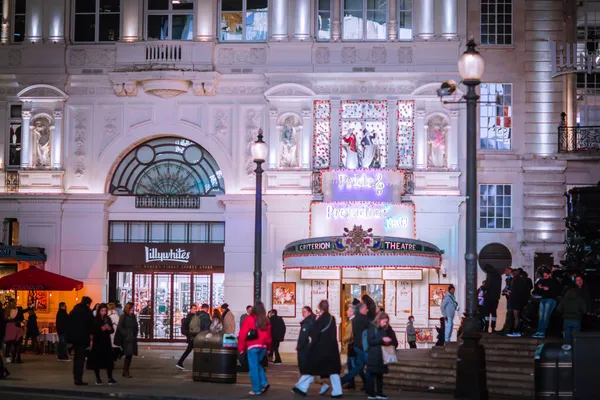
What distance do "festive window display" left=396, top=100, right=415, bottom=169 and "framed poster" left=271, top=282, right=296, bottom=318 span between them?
6073 mm

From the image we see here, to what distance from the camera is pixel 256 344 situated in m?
22.8

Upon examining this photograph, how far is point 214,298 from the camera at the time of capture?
4141 centimetres

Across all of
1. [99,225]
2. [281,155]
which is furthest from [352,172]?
[99,225]

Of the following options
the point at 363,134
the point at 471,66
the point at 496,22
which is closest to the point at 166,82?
the point at 363,134

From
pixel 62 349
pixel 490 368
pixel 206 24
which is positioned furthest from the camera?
pixel 206 24

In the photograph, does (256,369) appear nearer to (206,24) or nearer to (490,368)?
(490,368)

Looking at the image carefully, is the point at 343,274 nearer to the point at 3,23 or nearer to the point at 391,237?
the point at 391,237

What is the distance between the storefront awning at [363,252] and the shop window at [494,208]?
9.95ft

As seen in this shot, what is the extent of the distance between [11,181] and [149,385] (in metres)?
19.0

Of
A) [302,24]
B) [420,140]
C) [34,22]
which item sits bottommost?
[420,140]

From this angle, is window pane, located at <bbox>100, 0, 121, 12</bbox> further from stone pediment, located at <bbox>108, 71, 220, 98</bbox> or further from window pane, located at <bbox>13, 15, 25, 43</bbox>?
window pane, located at <bbox>13, 15, 25, 43</bbox>

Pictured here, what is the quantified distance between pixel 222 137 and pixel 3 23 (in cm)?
988

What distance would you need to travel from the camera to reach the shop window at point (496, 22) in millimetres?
41594

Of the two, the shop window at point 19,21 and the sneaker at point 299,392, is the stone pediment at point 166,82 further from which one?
the sneaker at point 299,392
